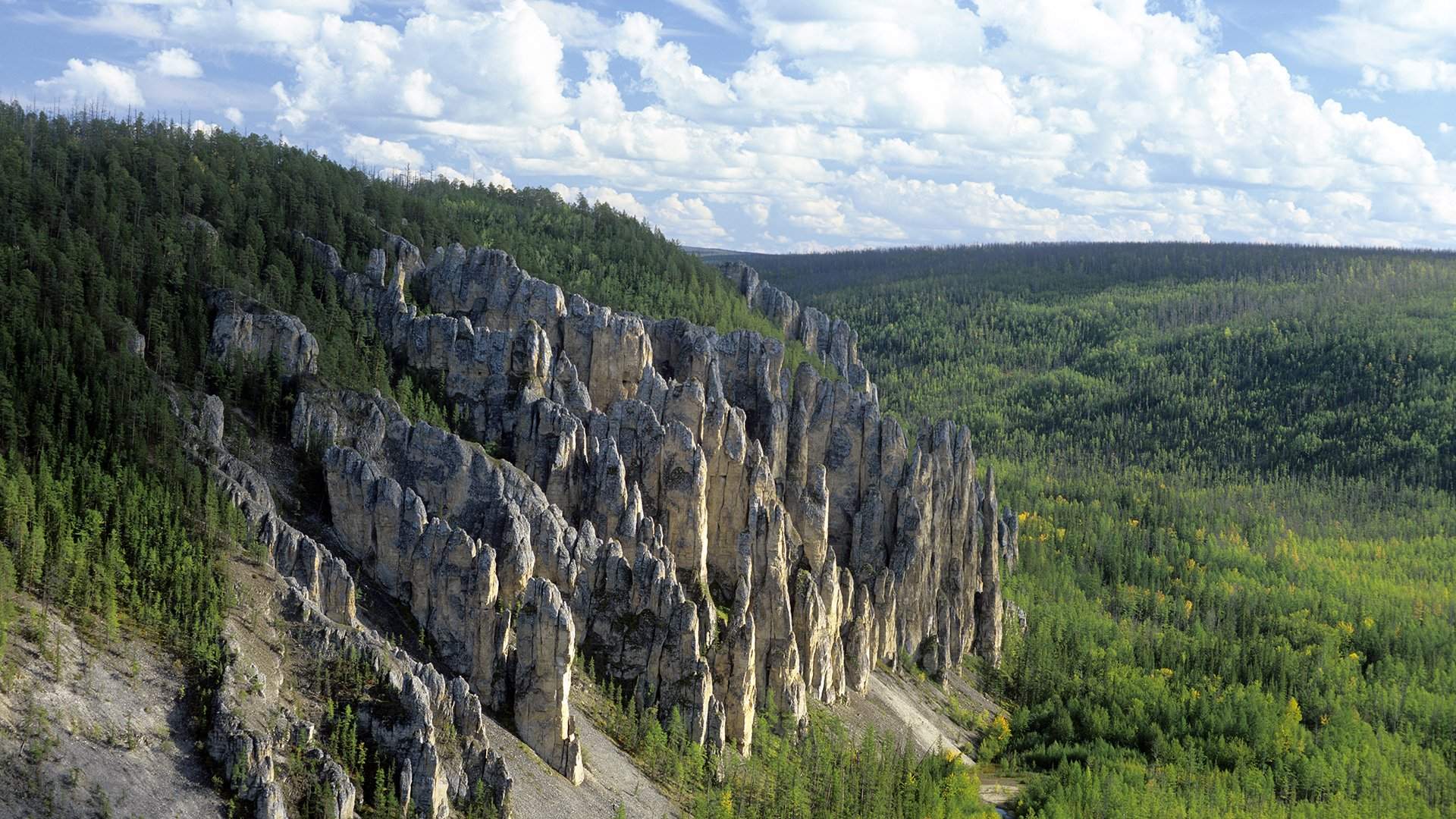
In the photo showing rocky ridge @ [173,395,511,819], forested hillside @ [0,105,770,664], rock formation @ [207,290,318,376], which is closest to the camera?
rocky ridge @ [173,395,511,819]

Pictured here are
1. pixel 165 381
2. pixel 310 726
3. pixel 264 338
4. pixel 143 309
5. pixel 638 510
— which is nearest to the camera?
pixel 310 726

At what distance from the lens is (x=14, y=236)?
4289 inches

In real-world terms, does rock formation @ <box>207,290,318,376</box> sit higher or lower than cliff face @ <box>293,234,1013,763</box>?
higher

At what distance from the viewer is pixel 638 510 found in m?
107

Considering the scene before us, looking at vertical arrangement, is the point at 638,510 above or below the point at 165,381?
below

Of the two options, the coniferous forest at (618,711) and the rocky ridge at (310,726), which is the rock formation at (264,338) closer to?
the coniferous forest at (618,711)

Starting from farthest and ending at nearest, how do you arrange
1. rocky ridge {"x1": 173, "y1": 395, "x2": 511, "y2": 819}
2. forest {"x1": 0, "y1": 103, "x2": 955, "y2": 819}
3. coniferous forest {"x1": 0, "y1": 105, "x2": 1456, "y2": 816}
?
coniferous forest {"x1": 0, "y1": 105, "x2": 1456, "y2": 816} < forest {"x1": 0, "y1": 103, "x2": 955, "y2": 819} < rocky ridge {"x1": 173, "y1": 395, "x2": 511, "y2": 819}

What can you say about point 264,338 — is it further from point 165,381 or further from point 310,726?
point 310,726

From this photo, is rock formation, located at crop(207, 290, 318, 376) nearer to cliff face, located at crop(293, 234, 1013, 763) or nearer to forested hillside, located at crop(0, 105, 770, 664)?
forested hillside, located at crop(0, 105, 770, 664)

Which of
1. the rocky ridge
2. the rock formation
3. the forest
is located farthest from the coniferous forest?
the rocky ridge

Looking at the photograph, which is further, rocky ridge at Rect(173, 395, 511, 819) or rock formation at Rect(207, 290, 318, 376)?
rock formation at Rect(207, 290, 318, 376)

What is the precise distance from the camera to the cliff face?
93.9m

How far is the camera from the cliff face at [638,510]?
93.9 m

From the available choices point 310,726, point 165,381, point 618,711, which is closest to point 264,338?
point 165,381
